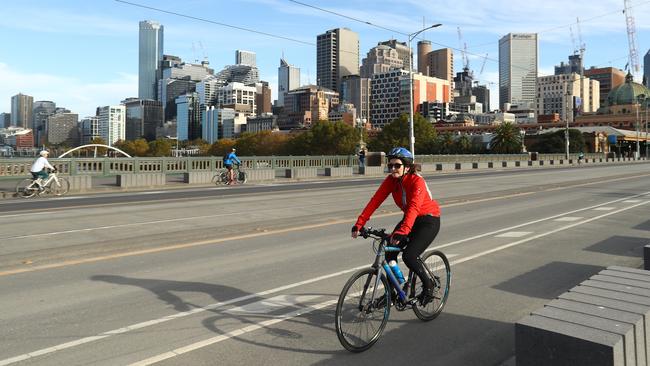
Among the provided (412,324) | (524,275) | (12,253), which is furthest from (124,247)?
(524,275)

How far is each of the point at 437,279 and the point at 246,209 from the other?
1028 cm

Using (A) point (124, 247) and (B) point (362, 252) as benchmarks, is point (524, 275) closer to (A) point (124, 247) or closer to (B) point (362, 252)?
(B) point (362, 252)

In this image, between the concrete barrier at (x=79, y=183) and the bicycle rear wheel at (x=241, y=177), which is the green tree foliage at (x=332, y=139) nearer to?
the bicycle rear wheel at (x=241, y=177)

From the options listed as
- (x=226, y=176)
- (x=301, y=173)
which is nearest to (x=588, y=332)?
(x=226, y=176)

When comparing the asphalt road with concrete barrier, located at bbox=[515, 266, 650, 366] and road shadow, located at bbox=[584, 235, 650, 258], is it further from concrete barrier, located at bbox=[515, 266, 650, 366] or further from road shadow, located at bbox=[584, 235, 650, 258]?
concrete barrier, located at bbox=[515, 266, 650, 366]

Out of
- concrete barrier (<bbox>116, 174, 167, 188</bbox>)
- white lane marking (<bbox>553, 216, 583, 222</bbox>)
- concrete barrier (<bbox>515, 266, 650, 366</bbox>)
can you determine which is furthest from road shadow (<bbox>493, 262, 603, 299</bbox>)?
concrete barrier (<bbox>116, 174, 167, 188</bbox>)

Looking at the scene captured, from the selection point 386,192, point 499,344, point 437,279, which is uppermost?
point 386,192

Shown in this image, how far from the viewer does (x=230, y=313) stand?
5547 mm

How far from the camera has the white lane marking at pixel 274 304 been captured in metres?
5.64

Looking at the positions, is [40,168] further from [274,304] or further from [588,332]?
[588,332]

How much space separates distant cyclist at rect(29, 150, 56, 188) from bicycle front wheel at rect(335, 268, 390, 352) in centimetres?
1928

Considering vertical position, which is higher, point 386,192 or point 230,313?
point 386,192

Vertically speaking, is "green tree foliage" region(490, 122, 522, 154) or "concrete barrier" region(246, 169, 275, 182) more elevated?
"green tree foliage" region(490, 122, 522, 154)

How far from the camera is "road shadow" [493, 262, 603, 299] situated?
6.62 m
